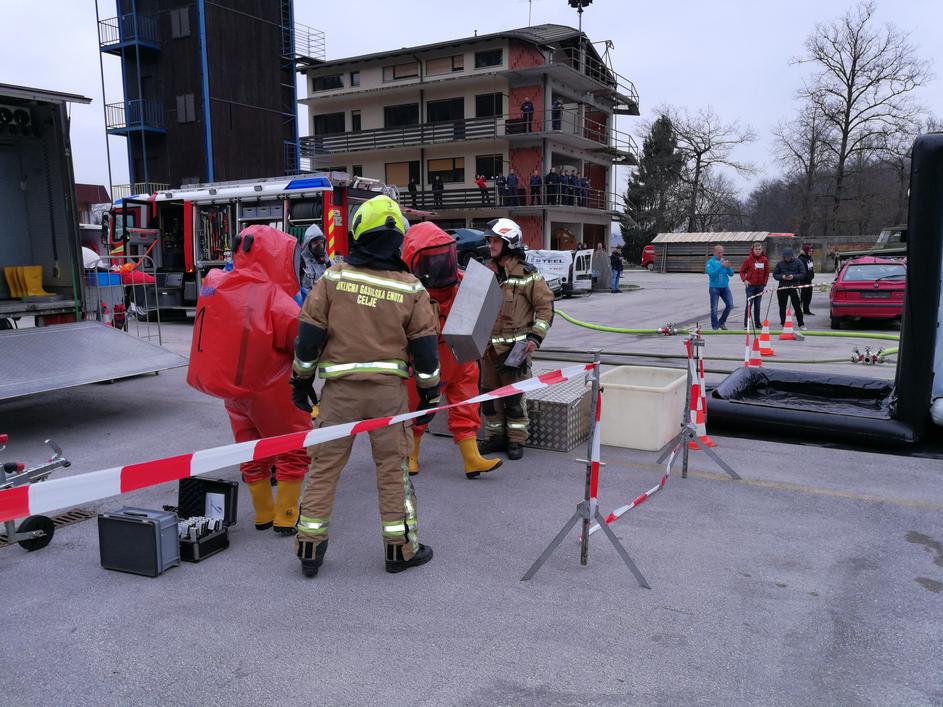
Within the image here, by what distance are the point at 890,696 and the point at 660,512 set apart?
202 cm

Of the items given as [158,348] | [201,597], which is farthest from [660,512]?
[158,348]

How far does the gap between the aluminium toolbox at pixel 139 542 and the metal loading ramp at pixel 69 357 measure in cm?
280

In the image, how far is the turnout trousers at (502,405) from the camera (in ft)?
19.5

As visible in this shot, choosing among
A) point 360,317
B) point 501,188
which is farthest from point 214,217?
point 501,188

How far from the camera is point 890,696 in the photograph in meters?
2.72

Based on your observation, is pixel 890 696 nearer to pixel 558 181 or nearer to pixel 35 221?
pixel 35 221

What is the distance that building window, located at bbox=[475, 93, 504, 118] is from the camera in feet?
119

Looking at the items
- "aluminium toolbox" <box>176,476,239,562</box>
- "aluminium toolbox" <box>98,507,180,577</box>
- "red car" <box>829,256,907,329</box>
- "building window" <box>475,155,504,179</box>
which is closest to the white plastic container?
"aluminium toolbox" <box>176,476,239,562</box>

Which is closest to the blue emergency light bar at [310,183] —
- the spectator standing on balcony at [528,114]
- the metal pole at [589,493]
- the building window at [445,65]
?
the metal pole at [589,493]

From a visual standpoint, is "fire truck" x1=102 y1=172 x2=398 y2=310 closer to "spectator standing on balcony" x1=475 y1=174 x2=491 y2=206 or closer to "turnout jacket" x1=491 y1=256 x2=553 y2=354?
"turnout jacket" x1=491 y1=256 x2=553 y2=354

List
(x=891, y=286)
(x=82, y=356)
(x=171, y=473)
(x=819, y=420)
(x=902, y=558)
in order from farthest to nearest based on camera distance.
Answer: (x=891, y=286) < (x=82, y=356) < (x=819, y=420) < (x=902, y=558) < (x=171, y=473)

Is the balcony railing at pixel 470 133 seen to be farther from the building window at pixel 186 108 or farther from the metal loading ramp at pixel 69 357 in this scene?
the metal loading ramp at pixel 69 357

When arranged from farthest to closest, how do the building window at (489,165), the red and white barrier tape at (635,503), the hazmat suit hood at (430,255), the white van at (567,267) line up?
the building window at (489,165), the white van at (567,267), the hazmat suit hood at (430,255), the red and white barrier tape at (635,503)

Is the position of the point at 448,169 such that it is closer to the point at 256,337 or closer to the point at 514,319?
the point at 514,319
